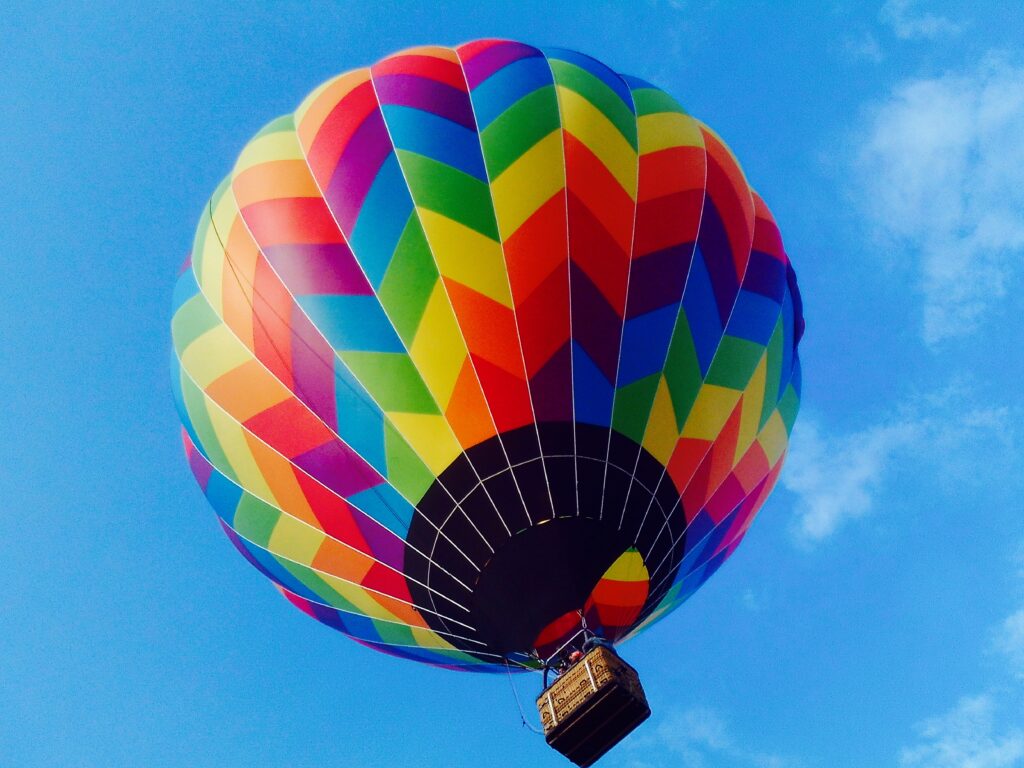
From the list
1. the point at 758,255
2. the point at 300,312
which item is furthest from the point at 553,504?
the point at 758,255

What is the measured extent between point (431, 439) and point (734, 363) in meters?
2.93

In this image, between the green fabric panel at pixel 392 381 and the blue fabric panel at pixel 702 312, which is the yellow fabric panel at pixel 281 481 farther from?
the blue fabric panel at pixel 702 312

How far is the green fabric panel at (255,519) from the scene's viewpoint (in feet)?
32.2

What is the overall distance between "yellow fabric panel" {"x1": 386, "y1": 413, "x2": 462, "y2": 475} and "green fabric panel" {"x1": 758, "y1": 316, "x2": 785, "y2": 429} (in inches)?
133

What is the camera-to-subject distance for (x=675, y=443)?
899 centimetres

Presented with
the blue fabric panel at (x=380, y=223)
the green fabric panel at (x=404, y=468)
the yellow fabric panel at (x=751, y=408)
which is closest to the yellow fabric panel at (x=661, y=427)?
the yellow fabric panel at (x=751, y=408)

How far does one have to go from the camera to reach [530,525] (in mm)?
8391

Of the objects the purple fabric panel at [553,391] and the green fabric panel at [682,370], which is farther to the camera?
the green fabric panel at [682,370]

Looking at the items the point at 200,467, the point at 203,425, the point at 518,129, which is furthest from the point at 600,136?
the point at 200,467

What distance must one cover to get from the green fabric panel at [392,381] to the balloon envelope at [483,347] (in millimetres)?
17

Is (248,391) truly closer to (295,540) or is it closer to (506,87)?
(295,540)

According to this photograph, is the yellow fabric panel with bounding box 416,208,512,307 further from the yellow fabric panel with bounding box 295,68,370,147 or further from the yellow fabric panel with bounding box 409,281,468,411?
the yellow fabric panel with bounding box 295,68,370,147

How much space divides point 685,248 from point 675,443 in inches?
67.1

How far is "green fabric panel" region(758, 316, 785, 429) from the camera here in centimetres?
1012
